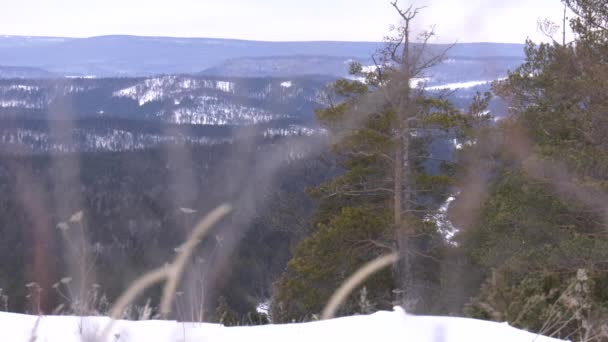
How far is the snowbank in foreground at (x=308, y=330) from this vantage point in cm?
319

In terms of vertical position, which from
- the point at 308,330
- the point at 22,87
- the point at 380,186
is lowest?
the point at 380,186

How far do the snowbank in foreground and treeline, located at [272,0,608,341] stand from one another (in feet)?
16.7

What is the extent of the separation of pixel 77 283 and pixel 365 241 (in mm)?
9657

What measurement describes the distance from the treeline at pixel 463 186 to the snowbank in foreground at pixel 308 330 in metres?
5.10

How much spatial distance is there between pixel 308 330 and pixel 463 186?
11119 mm

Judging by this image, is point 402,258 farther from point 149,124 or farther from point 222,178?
point 149,124

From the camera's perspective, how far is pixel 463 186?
46.5ft

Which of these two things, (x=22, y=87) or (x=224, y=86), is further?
(x=22, y=87)

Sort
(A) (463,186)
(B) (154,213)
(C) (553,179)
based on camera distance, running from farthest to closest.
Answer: (B) (154,213) → (A) (463,186) → (C) (553,179)

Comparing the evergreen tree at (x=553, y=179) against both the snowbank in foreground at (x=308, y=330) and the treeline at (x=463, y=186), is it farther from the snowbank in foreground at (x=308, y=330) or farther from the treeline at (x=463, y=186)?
the snowbank in foreground at (x=308, y=330)

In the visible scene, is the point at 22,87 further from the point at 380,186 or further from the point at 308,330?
the point at 308,330

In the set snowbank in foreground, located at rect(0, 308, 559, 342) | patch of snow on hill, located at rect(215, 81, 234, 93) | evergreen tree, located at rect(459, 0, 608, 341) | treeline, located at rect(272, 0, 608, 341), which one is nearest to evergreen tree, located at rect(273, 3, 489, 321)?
treeline, located at rect(272, 0, 608, 341)

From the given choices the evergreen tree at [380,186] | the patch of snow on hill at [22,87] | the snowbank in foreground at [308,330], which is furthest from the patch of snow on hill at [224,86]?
the snowbank in foreground at [308,330]

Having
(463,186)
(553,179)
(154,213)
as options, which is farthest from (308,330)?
(154,213)
